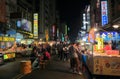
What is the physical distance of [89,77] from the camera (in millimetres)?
16328

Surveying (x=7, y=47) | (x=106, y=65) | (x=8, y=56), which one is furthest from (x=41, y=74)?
(x=7, y=47)

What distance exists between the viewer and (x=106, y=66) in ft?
46.9

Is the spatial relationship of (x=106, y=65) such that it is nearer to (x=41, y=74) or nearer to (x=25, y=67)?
(x=41, y=74)

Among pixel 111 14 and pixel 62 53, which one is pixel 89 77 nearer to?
pixel 62 53

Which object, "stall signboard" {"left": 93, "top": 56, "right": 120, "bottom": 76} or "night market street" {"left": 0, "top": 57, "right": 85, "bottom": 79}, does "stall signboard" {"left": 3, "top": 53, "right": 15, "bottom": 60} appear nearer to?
"night market street" {"left": 0, "top": 57, "right": 85, "bottom": 79}

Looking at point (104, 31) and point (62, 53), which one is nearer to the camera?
point (104, 31)

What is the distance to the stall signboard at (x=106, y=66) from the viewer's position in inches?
561

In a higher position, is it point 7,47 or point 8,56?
point 7,47

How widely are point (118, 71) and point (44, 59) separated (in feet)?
30.8

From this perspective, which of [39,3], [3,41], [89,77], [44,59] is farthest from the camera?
[39,3]

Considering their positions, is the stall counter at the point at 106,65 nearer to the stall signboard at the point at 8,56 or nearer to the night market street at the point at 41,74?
the night market street at the point at 41,74

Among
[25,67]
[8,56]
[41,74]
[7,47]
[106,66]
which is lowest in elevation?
[41,74]

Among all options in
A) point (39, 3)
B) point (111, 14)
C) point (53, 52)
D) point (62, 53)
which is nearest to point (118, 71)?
point (62, 53)

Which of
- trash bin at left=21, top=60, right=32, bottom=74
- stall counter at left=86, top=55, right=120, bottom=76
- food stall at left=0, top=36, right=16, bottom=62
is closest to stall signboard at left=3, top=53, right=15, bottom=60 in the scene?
food stall at left=0, top=36, right=16, bottom=62
